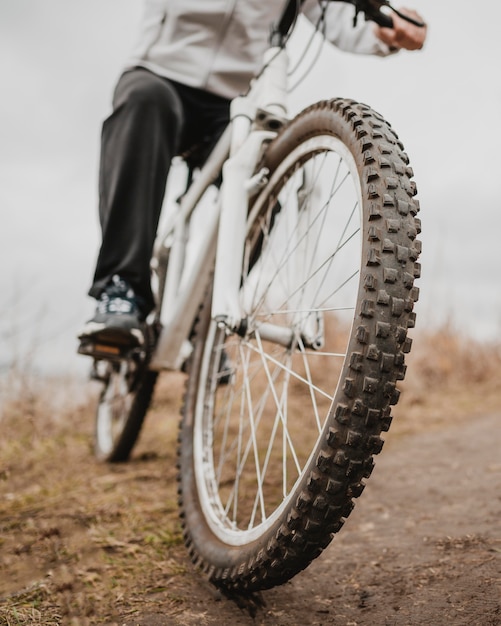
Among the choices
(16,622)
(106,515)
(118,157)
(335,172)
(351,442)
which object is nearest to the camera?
(351,442)

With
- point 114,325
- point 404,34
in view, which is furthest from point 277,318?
point 404,34

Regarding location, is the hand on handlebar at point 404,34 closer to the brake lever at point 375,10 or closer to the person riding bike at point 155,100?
the person riding bike at point 155,100

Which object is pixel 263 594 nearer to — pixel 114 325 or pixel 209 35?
pixel 114 325

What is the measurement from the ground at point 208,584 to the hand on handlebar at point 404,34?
126 cm

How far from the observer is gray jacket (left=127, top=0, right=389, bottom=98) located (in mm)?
1840

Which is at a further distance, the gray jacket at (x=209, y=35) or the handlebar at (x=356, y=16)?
the gray jacket at (x=209, y=35)

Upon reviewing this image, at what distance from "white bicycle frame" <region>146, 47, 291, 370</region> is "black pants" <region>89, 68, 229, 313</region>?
0.14m

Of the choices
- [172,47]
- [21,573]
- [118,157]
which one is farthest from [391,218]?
[172,47]

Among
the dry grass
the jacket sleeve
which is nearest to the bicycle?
the jacket sleeve

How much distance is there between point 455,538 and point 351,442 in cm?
59

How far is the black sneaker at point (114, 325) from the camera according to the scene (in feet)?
5.46

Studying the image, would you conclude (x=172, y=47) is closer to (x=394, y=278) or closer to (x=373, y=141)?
(x=373, y=141)

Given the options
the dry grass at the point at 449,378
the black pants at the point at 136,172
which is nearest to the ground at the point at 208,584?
the black pants at the point at 136,172

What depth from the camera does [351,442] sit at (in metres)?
0.81
